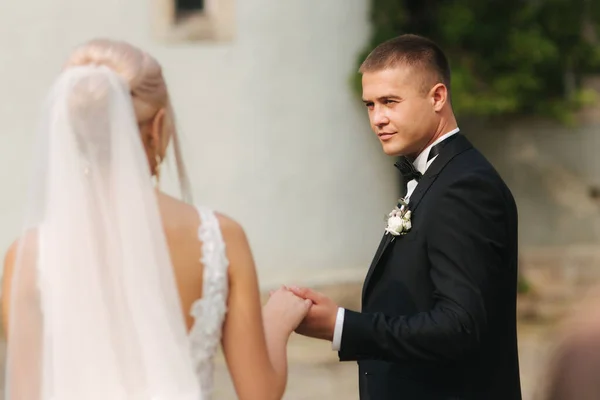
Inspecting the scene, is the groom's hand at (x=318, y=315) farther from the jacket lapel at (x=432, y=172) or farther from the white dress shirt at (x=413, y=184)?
the jacket lapel at (x=432, y=172)

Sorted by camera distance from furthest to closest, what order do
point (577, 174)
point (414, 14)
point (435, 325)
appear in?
point (577, 174), point (414, 14), point (435, 325)

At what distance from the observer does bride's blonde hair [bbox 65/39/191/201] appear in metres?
2.47

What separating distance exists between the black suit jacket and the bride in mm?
544

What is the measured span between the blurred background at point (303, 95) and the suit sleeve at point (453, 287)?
16.9 feet

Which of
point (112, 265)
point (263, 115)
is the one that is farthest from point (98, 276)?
point (263, 115)

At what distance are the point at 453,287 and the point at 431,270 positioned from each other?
4.0 inches

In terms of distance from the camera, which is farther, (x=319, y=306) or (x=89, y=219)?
(x=319, y=306)

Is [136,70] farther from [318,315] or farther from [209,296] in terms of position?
[318,315]

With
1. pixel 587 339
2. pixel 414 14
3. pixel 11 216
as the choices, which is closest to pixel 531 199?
pixel 414 14

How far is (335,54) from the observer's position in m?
10.0

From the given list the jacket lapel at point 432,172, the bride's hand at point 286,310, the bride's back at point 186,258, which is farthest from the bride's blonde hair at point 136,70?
the jacket lapel at point 432,172

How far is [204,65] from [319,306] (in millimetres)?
6841

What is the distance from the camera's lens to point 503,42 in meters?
11.0

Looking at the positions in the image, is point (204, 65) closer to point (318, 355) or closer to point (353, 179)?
point (353, 179)
